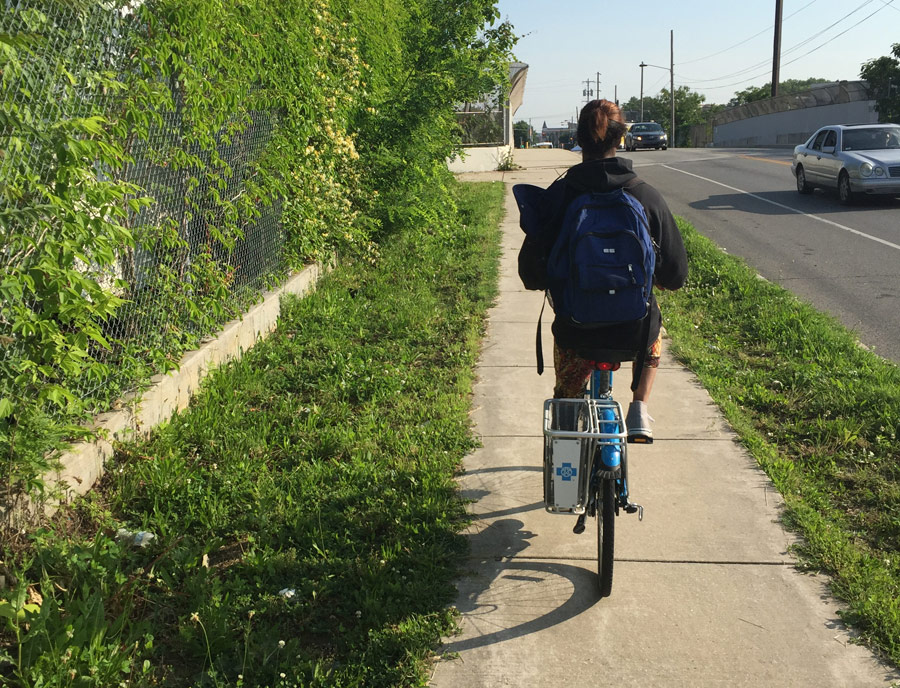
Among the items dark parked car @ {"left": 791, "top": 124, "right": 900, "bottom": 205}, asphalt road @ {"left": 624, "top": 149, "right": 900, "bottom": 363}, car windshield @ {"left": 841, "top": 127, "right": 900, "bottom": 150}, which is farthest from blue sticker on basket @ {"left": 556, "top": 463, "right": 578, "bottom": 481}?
car windshield @ {"left": 841, "top": 127, "right": 900, "bottom": 150}

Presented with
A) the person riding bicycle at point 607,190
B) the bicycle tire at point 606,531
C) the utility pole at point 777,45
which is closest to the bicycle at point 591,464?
the bicycle tire at point 606,531

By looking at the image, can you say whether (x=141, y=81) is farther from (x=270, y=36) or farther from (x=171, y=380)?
(x=270, y=36)

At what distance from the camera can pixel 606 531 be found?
330 cm

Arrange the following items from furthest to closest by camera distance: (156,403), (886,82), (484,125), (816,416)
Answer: (886,82)
(484,125)
(816,416)
(156,403)

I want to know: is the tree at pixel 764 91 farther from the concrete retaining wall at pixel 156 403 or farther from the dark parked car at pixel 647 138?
the concrete retaining wall at pixel 156 403

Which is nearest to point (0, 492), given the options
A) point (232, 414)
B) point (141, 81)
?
point (232, 414)

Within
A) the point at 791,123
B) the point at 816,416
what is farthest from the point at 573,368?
the point at 791,123

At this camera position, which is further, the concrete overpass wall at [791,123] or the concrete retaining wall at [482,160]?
the concrete overpass wall at [791,123]

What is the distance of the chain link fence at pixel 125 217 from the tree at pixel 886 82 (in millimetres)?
36351

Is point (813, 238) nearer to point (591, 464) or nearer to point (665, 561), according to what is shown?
point (665, 561)

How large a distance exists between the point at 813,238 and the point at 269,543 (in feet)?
37.0

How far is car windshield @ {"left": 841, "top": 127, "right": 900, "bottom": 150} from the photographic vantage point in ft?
54.7

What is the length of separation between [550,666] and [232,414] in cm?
288

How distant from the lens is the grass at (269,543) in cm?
305
